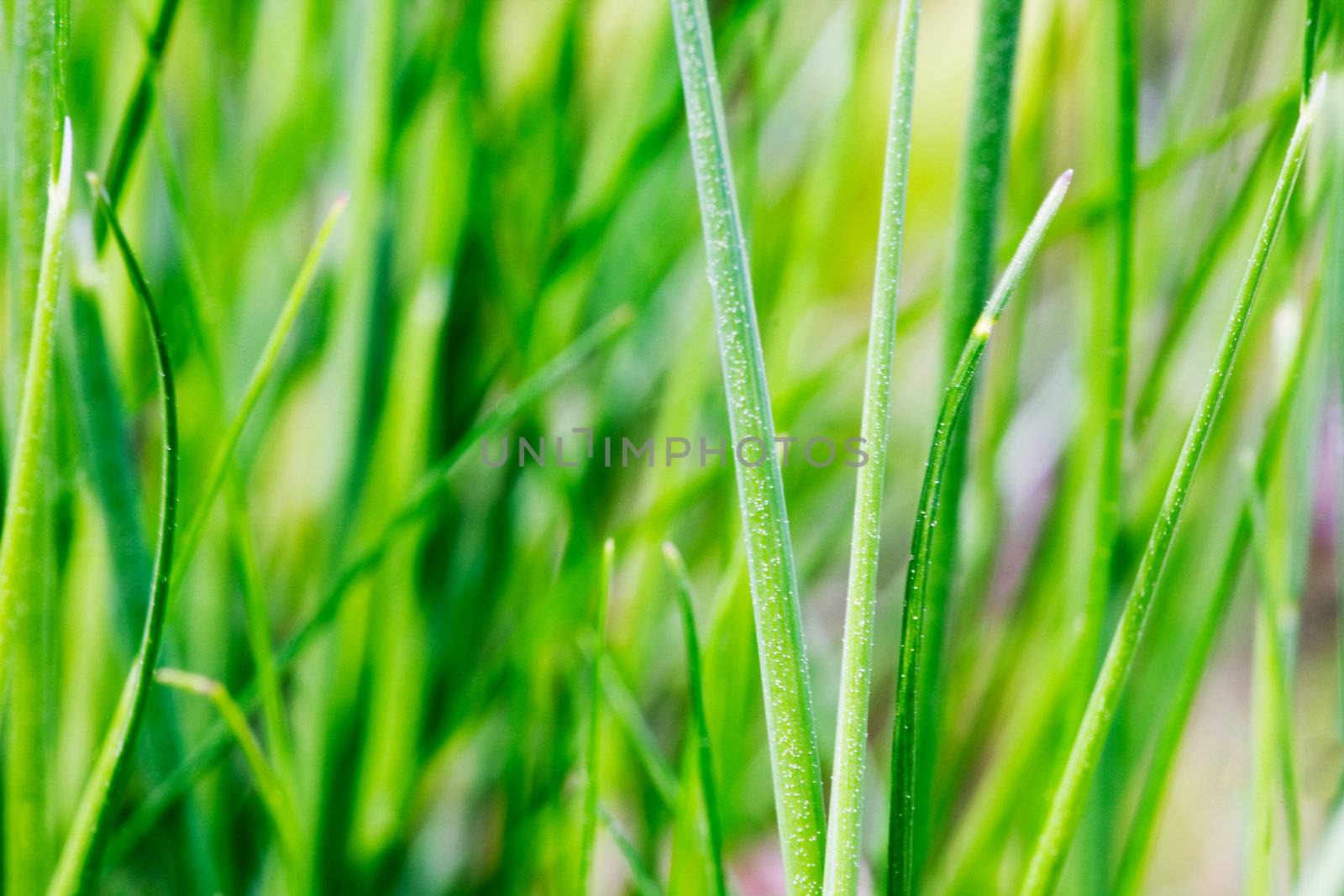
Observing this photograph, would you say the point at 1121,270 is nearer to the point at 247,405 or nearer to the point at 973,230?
the point at 973,230

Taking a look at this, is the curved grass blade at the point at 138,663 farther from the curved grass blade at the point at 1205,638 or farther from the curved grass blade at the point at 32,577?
the curved grass blade at the point at 1205,638

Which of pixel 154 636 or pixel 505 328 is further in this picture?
pixel 505 328

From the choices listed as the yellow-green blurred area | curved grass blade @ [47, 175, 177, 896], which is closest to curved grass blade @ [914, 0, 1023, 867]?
the yellow-green blurred area

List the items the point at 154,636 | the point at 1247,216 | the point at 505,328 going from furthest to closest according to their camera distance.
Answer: the point at 505,328 < the point at 1247,216 < the point at 154,636

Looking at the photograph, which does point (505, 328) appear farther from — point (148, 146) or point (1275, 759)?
point (1275, 759)

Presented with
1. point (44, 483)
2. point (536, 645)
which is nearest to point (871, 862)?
point (536, 645)

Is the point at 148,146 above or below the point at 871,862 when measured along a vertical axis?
above

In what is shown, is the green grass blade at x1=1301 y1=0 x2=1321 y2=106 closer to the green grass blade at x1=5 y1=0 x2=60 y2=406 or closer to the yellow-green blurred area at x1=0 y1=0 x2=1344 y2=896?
the yellow-green blurred area at x1=0 y1=0 x2=1344 y2=896
